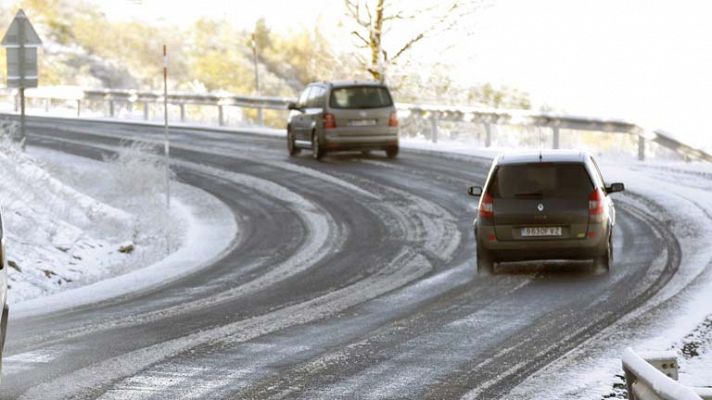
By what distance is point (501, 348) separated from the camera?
11.0 metres

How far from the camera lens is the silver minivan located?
30.2 meters

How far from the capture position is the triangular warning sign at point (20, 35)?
76.6 ft

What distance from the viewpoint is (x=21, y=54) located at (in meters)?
23.6

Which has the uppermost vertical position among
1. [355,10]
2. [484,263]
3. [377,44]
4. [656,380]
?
[355,10]

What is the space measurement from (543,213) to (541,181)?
44cm

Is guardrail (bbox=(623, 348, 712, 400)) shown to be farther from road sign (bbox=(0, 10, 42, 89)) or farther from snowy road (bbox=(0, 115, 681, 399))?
road sign (bbox=(0, 10, 42, 89))

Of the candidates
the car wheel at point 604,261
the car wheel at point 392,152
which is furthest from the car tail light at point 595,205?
the car wheel at point 392,152

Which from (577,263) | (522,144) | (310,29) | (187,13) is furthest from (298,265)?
Result: (187,13)

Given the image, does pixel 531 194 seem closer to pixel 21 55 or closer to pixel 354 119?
pixel 21 55

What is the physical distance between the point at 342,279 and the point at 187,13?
3306 inches

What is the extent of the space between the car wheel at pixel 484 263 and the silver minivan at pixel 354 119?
14076 millimetres

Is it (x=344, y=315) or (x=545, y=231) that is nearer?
(x=344, y=315)

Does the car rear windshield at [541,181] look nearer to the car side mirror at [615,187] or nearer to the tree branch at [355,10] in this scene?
the car side mirror at [615,187]

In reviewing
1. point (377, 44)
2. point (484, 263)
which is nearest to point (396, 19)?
point (377, 44)
